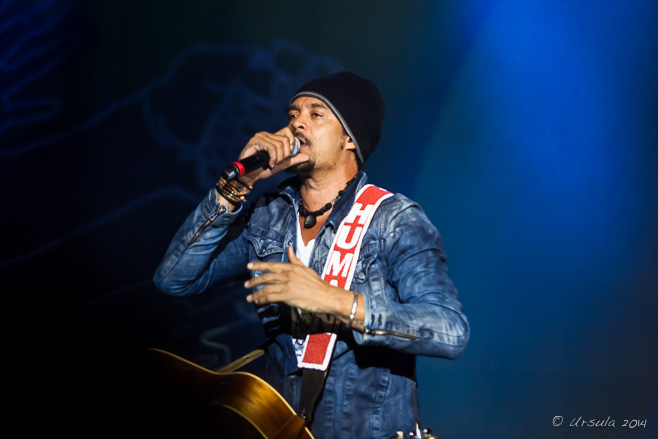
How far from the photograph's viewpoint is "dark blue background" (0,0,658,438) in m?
2.55

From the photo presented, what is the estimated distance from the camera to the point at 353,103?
195 centimetres

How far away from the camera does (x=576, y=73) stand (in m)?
2.98

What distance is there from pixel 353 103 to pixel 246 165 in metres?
0.52

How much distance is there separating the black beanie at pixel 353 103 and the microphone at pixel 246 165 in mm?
345

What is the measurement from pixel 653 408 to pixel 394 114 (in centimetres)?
235

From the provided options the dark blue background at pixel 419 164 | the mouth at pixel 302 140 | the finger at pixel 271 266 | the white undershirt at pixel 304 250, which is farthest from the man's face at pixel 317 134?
the dark blue background at pixel 419 164

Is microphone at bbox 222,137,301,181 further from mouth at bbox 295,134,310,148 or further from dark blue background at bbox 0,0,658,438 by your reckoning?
dark blue background at bbox 0,0,658,438

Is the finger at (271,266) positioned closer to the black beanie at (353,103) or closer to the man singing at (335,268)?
the man singing at (335,268)

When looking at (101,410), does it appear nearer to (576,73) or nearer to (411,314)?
(411,314)

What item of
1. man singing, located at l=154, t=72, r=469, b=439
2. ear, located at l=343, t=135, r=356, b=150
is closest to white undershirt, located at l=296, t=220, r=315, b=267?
man singing, located at l=154, t=72, r=469, b=439

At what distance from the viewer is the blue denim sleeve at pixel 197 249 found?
5.90ft

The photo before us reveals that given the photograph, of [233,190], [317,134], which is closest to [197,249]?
[233,190]

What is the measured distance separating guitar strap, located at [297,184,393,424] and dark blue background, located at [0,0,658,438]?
1.45m

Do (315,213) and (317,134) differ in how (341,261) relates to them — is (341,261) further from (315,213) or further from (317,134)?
(317,134)
